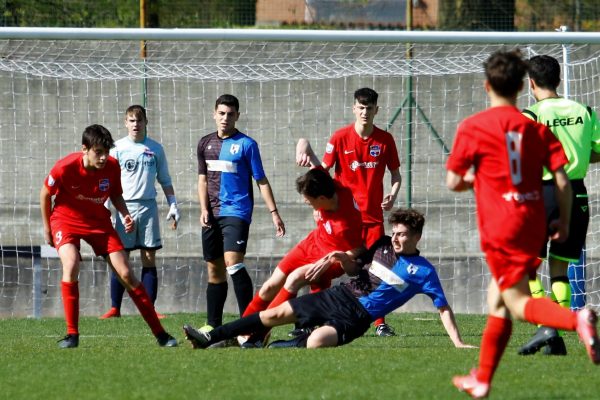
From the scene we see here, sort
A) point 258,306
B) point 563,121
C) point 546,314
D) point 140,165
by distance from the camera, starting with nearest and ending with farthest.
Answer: point 546,314
point 563,121
point 258,306
point 140,165

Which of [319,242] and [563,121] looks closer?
[563,121]

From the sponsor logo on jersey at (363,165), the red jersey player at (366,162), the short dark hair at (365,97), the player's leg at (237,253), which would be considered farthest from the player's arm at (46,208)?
the short dark hair at (365,97)

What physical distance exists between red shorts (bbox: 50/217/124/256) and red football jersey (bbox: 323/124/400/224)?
245cm

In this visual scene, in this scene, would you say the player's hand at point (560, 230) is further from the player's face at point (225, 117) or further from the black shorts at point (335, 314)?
the player's face at point (225, 117)

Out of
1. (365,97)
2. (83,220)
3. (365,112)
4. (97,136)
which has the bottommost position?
(83,220)

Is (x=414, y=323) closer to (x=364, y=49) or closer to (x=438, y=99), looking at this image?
(x=438, y=99)

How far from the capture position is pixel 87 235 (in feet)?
29.7

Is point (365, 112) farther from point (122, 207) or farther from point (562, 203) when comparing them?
point (562, 203)

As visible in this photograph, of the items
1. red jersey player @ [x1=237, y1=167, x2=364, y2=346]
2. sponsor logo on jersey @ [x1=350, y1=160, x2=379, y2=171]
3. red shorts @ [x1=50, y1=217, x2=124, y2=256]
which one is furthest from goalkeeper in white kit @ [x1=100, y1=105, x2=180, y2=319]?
red jersey player @ [x1=237, y1=167, x2=364, y2=346]

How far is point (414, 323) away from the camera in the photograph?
461 inches

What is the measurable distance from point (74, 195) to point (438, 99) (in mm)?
6602

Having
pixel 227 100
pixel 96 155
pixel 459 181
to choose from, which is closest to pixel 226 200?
pixel 227 100

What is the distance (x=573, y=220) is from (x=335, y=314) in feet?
6.17

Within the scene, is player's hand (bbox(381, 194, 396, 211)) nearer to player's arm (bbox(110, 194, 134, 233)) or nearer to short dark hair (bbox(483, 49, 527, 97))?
player's arm (bbox(110, 194, 134, 233))
